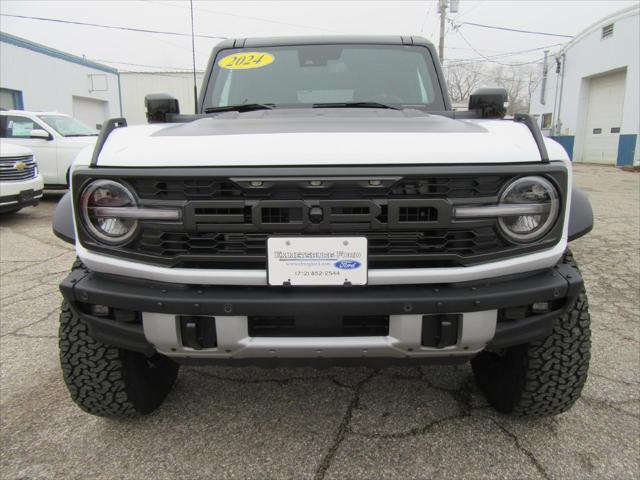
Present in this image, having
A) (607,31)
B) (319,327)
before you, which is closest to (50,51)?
(319,327)

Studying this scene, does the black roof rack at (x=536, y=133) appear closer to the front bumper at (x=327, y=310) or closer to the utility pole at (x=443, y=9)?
the front bumper at (x=327, y=310)

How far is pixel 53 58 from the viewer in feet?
65.5

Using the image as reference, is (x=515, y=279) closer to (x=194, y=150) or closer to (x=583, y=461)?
(x=583, y=461)

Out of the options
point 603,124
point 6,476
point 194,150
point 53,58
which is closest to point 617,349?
point 194,150

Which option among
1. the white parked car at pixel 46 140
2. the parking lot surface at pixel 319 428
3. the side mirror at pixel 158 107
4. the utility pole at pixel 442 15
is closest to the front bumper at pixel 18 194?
the white parked car at pixel 46 140

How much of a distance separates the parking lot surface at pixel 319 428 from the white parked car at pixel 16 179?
4992mm

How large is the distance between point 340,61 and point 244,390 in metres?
2.12

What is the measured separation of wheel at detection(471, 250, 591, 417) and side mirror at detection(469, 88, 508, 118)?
1.03m

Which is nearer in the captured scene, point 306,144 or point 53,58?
point 306,144

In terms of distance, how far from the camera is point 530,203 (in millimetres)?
1652

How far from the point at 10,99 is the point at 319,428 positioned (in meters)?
19.7

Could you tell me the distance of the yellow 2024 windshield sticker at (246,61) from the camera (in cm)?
314

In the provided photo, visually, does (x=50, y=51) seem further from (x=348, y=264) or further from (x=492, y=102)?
(x=348, y=264)

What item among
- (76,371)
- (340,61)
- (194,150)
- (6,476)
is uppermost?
(340,61)
